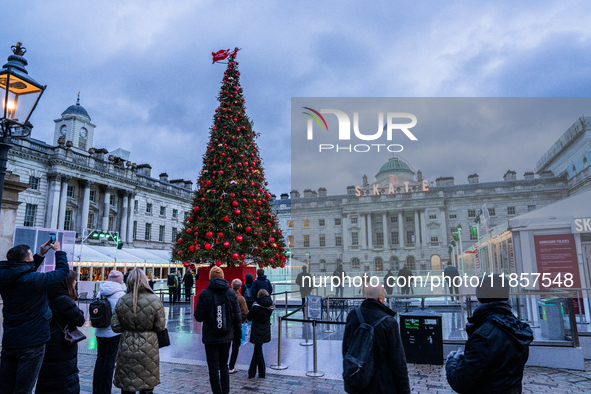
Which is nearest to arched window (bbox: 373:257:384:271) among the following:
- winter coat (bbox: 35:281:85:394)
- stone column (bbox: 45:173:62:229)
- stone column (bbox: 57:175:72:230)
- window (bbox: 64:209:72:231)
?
window (bbox: 64:209:72:231)

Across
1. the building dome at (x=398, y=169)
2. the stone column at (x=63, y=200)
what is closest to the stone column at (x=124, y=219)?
the stone column at (x=63, y=200)

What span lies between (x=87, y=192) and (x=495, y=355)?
142ft

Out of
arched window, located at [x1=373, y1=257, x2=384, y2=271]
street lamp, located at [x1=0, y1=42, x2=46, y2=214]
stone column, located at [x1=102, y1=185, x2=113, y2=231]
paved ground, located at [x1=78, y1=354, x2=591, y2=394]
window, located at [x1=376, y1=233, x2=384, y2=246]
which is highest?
stone column, located at [x1=102, y1=185, x2=113, y2=231]

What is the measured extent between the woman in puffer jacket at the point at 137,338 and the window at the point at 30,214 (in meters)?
37.7

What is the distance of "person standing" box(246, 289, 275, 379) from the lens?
6277 mm

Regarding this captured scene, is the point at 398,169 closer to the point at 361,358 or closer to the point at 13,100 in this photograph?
the point at 13,100

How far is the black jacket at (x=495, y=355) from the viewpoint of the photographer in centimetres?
258

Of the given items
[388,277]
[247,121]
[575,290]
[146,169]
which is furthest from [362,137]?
[146,169]

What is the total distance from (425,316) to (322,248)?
59.2 meters

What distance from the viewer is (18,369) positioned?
374 cm

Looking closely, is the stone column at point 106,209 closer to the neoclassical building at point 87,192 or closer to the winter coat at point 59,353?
the neoclassical building at point 87,192

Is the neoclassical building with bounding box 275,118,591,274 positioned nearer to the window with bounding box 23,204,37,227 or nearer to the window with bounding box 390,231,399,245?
the window with bounding box 390,231,399,245

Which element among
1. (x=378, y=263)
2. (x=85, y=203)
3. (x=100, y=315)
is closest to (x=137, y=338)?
(x=100, y=315)

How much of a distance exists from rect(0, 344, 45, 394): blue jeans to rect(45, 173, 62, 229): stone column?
37771 mm
